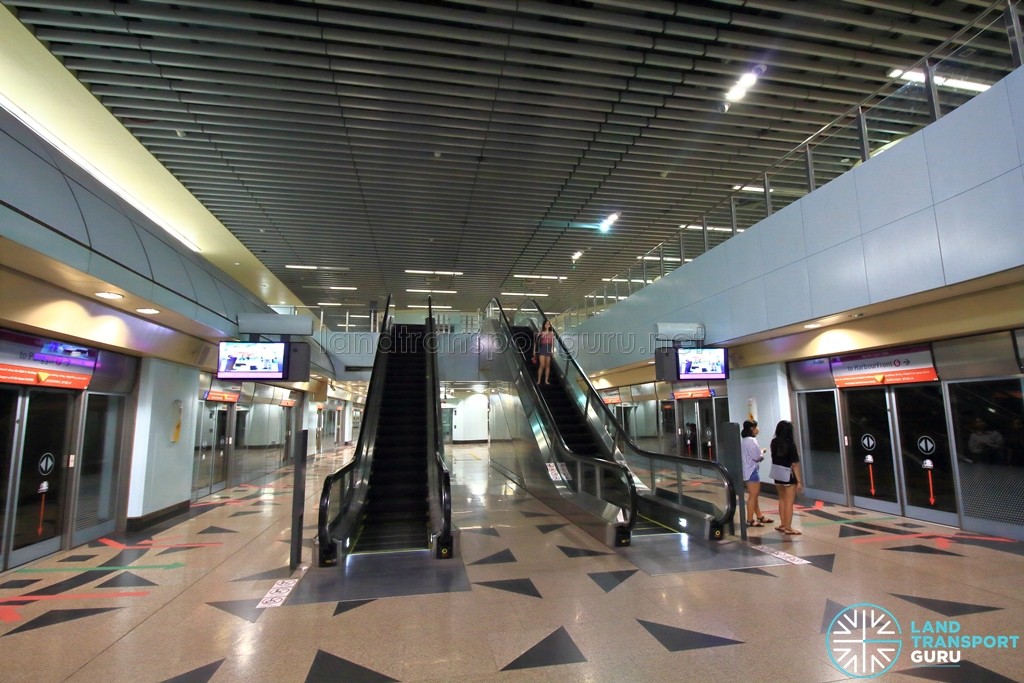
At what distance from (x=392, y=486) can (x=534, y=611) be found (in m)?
3.91

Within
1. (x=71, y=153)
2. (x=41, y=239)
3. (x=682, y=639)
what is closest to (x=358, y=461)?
(x=41, y=239)


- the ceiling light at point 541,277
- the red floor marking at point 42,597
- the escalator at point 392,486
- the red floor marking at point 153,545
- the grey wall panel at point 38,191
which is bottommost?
the red floor marking at point 153,545

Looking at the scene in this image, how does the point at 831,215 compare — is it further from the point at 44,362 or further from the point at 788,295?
the point at 44,362

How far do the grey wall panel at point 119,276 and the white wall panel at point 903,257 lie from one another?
8481 millimetres

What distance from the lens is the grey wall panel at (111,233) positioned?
15.9 feet

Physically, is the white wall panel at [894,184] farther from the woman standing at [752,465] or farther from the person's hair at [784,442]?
the woman standing at [752,465]

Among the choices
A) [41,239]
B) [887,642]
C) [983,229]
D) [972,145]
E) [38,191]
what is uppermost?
[972,145]

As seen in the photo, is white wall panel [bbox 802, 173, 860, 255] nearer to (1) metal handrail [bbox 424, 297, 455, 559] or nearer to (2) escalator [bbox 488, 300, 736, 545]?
(2) escalator [bbox 488, 300, 736, 545]

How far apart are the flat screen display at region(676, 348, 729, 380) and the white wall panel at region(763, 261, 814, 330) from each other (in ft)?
4.33

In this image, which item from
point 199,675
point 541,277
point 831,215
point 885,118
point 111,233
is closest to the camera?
point 199,675

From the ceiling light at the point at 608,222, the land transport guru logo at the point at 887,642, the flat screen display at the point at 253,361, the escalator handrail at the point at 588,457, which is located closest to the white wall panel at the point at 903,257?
the land transport guru logo at the point at 887,642

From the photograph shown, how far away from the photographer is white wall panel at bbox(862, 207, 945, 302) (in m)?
5.57

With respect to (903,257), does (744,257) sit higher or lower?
higher

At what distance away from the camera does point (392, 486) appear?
7.42 m
